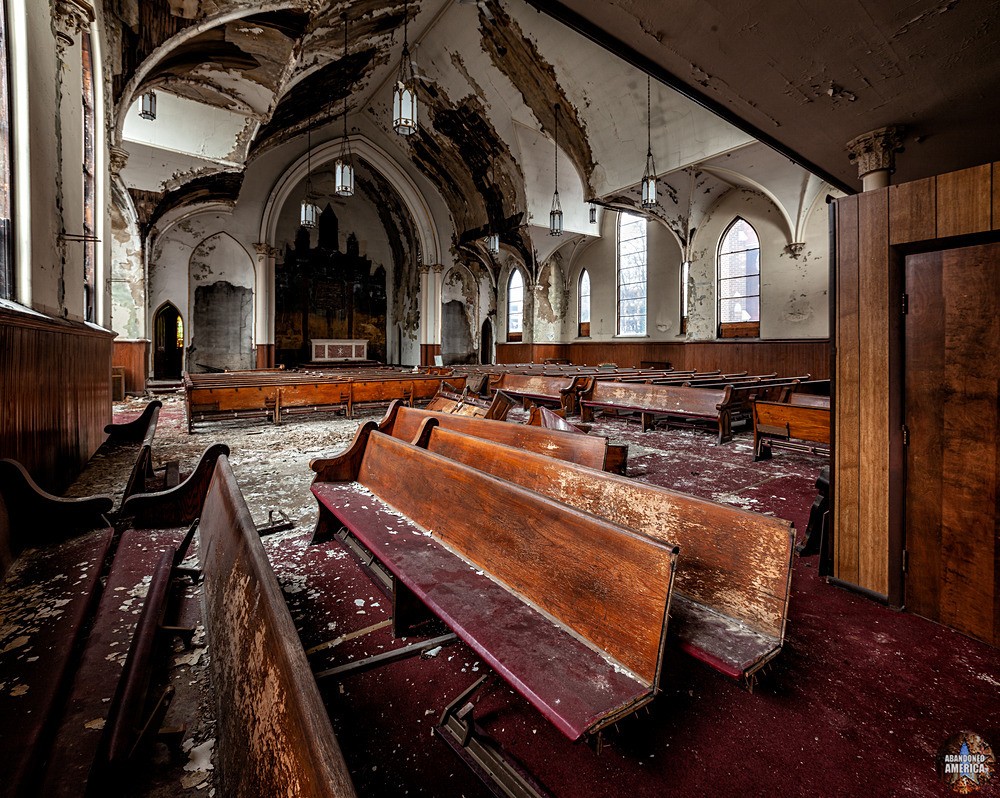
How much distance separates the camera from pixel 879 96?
380cm

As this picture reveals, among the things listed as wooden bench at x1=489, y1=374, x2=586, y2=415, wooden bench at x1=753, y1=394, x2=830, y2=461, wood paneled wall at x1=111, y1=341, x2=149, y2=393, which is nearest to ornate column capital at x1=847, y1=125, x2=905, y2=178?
wooden bench at x1=753, y1=394, x2=830, y2=461

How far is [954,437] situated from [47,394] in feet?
15.7

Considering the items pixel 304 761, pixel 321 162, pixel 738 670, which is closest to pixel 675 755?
pixel 738 670

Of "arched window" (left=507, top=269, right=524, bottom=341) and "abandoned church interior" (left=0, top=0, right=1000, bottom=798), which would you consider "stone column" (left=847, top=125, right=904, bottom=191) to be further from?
"arched window" (left=507, top=269, right=524, bottom=341)

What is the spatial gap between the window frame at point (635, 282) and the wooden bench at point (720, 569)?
13988 mm

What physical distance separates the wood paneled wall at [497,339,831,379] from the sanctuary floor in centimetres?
1059

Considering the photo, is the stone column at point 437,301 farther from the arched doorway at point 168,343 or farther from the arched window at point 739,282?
the arched window at point 739,282

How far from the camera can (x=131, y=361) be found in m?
10.5

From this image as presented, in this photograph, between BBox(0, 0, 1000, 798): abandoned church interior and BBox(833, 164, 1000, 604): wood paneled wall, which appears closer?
BBox(0, 0, 1000, 798): abandoned church interior

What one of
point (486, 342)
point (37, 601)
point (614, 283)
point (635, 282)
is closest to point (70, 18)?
point (37, 601)

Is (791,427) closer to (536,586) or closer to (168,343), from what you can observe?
(536,586)

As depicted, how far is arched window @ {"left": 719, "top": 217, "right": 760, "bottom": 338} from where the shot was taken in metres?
12.4

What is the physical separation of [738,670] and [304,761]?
1.16 meters

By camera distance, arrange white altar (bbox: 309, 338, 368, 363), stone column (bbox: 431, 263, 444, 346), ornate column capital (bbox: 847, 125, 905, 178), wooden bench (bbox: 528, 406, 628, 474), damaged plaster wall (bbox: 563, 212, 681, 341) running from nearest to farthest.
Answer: wooden bench (bbox: 528, 406, 628, 474) → ornate column capital (bbox: 847, 125, 905, 178) → damaged plaster wall (bbox: 563, 212, 681, 341) → stone column (bbox: 431, 263, 444, 346) → white altar (bbox: 309, 338, 368, 363)
